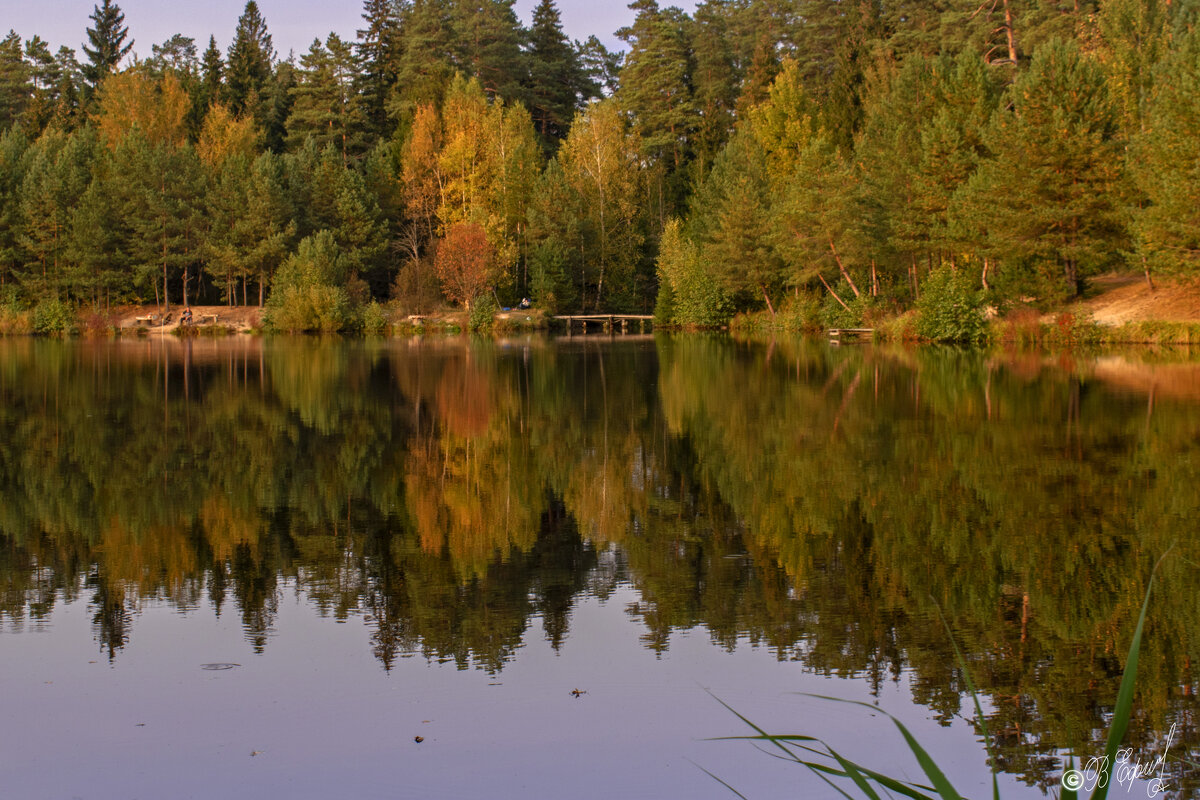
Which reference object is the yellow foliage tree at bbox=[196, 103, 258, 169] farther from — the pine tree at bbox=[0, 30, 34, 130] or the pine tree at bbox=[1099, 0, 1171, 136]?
the pine tree at bbox=[1099, 0, 1171, 136]

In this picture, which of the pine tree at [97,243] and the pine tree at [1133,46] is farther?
the pine tree at [97,243]

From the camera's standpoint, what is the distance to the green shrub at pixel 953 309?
109ft

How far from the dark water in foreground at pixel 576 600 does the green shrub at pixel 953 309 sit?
64.5 ft

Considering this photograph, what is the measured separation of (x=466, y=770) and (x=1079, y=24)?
5115 cm

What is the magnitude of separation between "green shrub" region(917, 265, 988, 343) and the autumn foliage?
2406 centimetres

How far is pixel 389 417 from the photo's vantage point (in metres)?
15.5

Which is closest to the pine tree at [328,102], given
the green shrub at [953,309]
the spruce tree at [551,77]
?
the spruce tree at [551,77]

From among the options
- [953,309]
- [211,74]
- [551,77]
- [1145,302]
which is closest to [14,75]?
[211,74]

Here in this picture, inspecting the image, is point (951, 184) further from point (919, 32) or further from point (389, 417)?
point (389, 417)

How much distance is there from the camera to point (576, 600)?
6.24 metres

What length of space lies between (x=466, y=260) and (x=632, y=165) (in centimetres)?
1220

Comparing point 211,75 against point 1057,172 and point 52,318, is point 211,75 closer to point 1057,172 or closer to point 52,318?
point 52,318

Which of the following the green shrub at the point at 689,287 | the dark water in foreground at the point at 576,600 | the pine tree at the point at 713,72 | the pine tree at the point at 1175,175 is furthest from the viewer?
the pine tree at the point at 713,72

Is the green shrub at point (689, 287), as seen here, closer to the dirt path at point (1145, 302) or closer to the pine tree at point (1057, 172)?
the pine tree at point (1057, 172)
